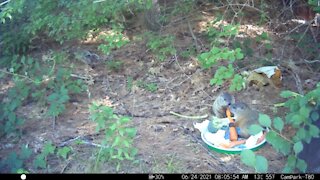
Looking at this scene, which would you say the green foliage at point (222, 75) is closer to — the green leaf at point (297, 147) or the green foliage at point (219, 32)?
the green foliage at point (219, 32)

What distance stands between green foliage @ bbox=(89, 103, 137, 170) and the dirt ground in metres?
0.08

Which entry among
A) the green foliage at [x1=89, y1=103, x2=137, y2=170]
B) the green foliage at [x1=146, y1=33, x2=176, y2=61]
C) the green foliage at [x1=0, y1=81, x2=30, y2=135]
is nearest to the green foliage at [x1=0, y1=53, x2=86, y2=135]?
the green foliage at [x1=0, y1=81, x2=30, y2=135]

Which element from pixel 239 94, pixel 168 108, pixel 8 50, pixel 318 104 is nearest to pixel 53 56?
pixel 8 50

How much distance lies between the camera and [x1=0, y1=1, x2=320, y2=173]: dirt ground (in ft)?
11.2

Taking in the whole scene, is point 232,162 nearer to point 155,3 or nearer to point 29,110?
point 29,110

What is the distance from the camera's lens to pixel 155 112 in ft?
13.6

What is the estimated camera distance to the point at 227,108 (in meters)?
3.76

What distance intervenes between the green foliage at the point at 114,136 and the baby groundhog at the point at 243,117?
78cm

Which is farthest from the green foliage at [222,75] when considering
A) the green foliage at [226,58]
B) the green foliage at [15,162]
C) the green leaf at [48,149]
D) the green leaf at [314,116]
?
the green foliage at [15,162]

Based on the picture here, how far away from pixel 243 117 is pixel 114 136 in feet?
3.11

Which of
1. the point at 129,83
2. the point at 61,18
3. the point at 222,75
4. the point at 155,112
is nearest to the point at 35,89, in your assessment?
the point at 61,18

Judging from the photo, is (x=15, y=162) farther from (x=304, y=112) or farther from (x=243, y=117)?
(x=304, y=112)

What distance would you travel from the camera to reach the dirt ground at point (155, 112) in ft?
11.2

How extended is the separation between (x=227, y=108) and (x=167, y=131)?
1.61 ft
